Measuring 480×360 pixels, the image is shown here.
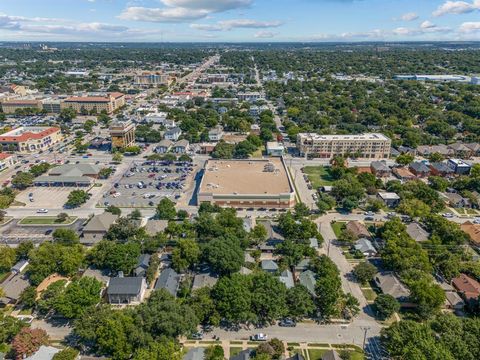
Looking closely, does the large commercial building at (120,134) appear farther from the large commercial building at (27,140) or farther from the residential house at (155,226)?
the residential house at (155,226)

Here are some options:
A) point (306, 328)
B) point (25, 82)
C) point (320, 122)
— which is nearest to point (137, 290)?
point (306, 328)

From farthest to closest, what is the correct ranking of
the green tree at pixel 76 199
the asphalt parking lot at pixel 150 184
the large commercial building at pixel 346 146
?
1. the large commercial building at pixel 346 146
2. the asphalt parking lot at pixel 150 184
3. the green tree at pixel 76 199

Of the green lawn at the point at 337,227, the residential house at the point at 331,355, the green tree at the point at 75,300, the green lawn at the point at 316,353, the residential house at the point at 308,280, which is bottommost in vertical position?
the green lawn at the point at 337,227

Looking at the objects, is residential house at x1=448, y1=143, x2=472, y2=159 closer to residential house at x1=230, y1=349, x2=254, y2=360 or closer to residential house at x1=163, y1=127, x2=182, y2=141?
residential house at x1=163, y1=127, x2=182, y2=141

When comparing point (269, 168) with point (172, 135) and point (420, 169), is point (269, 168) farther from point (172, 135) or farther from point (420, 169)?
point (172, 135)

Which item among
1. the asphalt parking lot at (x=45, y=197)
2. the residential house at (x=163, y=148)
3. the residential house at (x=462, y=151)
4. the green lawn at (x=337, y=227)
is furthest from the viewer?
the residential house at (x=163, y=148)

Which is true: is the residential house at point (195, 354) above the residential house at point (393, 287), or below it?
above

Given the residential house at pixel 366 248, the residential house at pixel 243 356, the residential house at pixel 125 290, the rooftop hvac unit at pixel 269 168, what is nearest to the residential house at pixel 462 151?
the rooftop hvac unit at pixel 269 168
